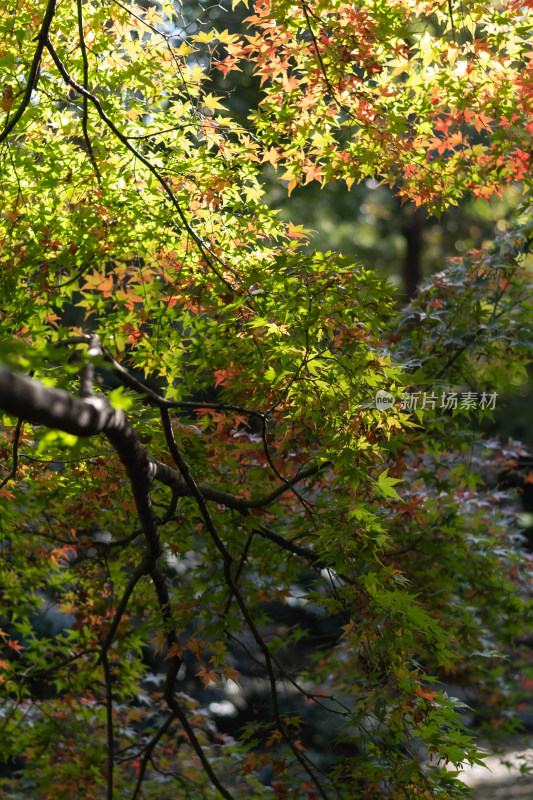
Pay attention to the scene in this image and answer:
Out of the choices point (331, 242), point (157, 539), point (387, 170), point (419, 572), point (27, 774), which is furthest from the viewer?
point (331, 242)

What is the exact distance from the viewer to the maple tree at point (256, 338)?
2740 mm

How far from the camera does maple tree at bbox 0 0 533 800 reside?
108 inches

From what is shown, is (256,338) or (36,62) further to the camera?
(256,338)

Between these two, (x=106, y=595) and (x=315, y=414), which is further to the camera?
(x=106, y=595)

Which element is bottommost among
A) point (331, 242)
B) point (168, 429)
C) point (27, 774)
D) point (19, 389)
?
point (27, 774)

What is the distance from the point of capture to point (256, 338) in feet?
9.84

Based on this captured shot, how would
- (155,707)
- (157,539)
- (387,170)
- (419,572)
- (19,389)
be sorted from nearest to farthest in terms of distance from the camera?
(19,389), (157,539), (387,170), (419,572), (155,707)

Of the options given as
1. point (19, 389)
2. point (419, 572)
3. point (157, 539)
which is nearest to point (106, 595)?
point (157, 539)

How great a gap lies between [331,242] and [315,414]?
31.7 ft

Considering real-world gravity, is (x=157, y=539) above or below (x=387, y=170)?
below

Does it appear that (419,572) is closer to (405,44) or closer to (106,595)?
(106,595)

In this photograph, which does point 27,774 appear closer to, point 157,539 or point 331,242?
point 157,539

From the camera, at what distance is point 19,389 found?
4.41 ft

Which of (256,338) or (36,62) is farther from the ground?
(36,62)
